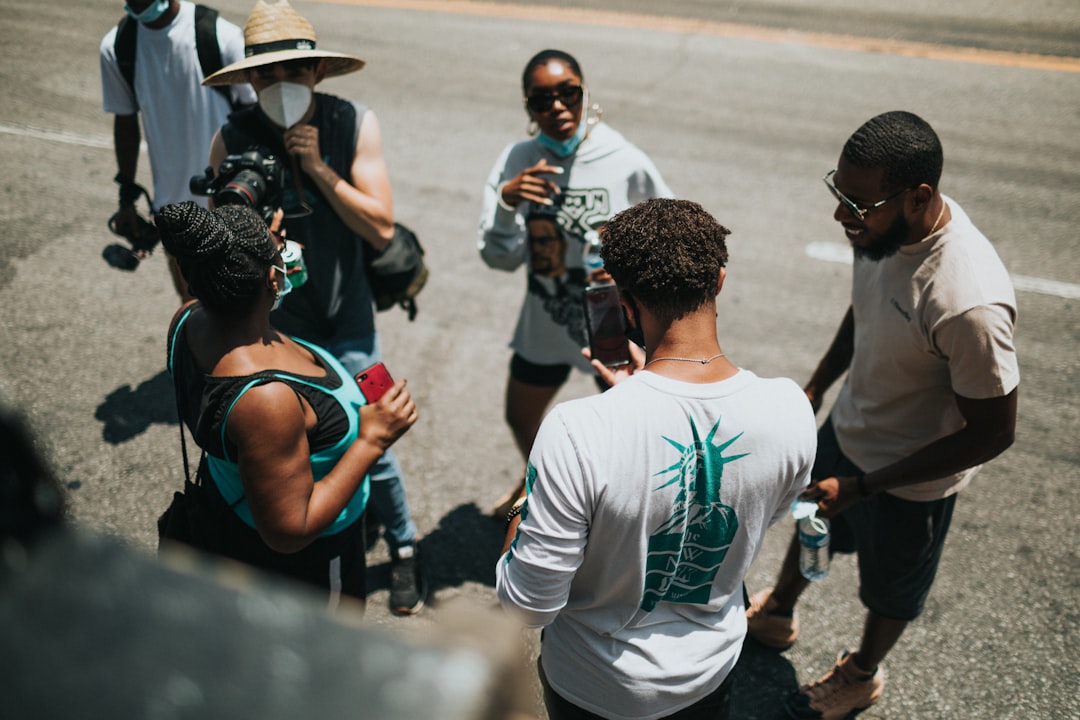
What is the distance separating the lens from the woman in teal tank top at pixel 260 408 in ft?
7.28

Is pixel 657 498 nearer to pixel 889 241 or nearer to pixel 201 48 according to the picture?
pixel 889 241

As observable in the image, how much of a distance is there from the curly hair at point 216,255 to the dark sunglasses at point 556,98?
5.25 feet

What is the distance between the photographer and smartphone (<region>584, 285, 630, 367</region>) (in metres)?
2.83

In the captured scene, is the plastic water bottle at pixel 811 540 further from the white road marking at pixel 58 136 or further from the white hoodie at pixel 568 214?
the white road marking at pixel 58 136

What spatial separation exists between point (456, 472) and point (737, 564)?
2.57 metres

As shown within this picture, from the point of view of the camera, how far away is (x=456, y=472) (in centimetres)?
445

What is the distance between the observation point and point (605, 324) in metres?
2.88

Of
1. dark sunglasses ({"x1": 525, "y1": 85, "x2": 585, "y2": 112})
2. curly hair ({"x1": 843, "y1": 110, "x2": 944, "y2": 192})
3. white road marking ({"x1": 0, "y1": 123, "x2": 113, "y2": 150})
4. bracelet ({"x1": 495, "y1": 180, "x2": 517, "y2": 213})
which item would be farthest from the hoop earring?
white road marking ({"x1": 0, "y1": 123, "x2": 113, "y2": 150})

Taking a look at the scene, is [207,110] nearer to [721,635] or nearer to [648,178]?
[648,178]

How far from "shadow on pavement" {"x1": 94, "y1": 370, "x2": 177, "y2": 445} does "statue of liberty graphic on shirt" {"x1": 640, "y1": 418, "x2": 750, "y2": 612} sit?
356 centimetres

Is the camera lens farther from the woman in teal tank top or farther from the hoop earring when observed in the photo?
the hoop earring

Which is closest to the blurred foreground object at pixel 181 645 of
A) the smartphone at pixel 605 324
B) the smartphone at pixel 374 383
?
the smartphone at pixel 374 383

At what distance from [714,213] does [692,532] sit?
535cm

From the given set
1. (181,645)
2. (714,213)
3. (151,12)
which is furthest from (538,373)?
(714,213)
